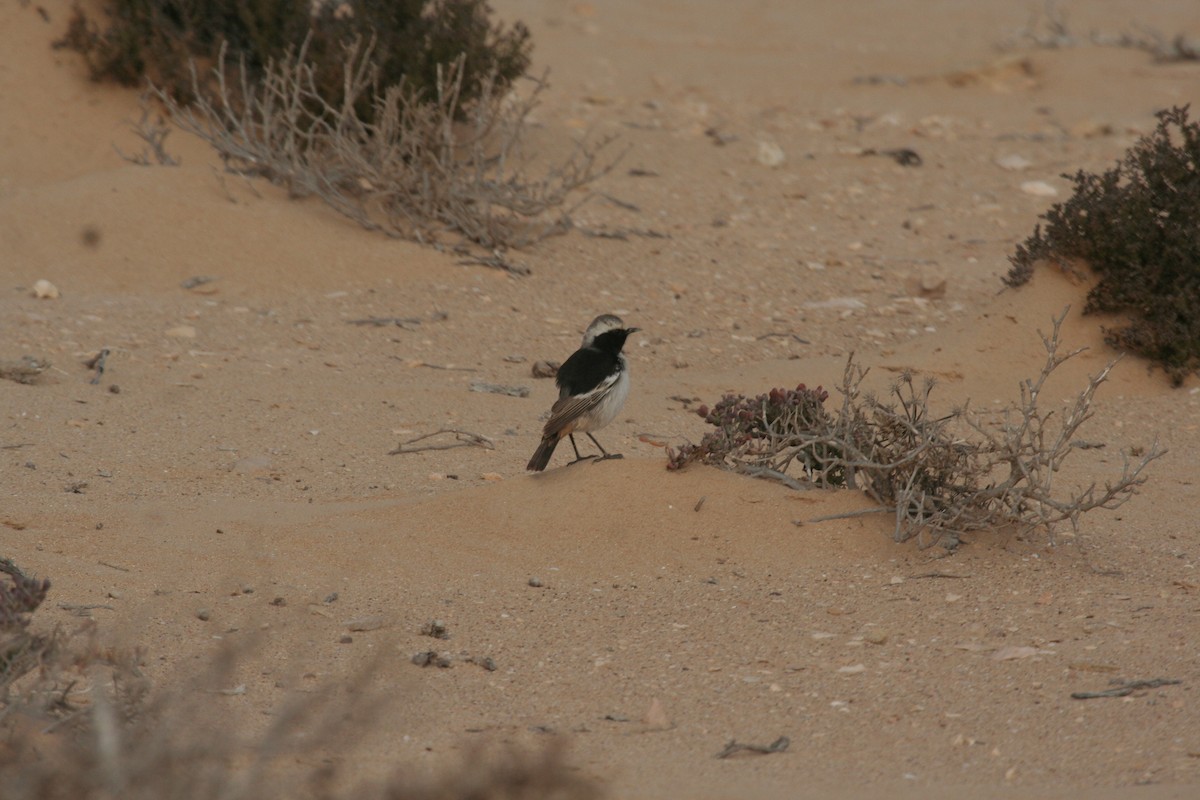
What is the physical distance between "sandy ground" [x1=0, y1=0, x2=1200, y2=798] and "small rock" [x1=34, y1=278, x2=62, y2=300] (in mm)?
155

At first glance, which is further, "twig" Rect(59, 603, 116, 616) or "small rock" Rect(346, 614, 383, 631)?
"small rock" Rect(346, 614, 383, 631)

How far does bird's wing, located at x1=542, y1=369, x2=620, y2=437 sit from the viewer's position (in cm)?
642

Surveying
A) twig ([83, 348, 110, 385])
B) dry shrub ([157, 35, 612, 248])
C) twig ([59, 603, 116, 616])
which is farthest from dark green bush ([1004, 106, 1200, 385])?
twig ([59, 603, 116, 616])

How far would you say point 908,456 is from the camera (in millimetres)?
5715

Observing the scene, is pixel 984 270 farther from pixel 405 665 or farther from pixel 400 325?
pixel 405 665

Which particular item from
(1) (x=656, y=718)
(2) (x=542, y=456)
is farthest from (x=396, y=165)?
(1) (x=656, y=718)

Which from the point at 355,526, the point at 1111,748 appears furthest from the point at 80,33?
the point at 1111,748

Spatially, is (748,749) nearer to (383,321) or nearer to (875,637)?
(875,637)

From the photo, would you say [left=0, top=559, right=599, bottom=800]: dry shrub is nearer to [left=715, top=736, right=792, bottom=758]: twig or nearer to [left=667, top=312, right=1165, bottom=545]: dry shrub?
[left=715, top=736, right=792, bottom=758]: twig

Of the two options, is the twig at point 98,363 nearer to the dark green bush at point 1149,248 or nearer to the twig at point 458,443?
the twig at point 458,443

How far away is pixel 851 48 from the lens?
64.4 ft

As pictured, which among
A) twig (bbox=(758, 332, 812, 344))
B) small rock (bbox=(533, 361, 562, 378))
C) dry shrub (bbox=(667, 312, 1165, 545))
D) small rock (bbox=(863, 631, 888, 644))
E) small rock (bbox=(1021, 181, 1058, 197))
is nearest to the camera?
small rock (bbox=(863, 631, 888, 644))

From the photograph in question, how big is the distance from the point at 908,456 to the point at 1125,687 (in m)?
1.42

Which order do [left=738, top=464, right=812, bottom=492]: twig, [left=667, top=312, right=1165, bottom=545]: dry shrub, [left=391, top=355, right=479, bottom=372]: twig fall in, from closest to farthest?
[left=667, top=312, right=1165, bottom=545]: dry shrub
[left=738, top=464, right=812, bottom=492]: twig
[left=391, top=355, right=479, bottom=372]: twig
